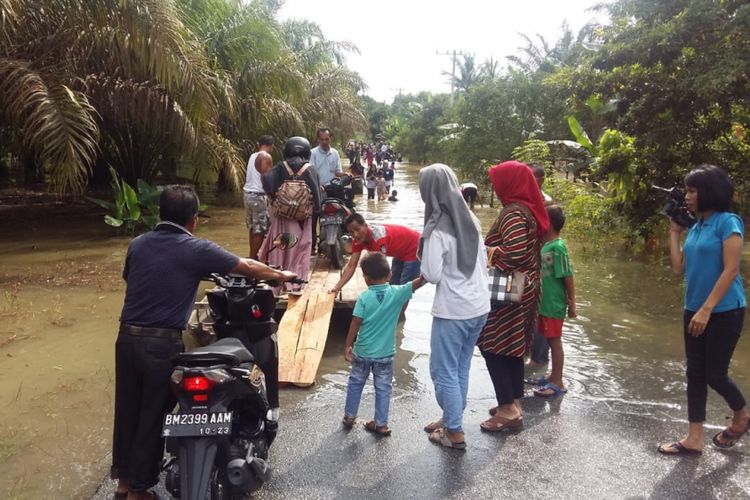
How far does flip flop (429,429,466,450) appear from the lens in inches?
158

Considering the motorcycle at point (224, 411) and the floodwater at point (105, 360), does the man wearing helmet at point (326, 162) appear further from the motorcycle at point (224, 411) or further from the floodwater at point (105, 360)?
the motorcycle at point (224, 411)

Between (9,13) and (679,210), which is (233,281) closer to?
(679,210)

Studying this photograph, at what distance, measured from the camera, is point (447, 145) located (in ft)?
82.9

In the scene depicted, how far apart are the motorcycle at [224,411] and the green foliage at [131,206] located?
871 centimetres

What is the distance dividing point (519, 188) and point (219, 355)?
7.08 ft

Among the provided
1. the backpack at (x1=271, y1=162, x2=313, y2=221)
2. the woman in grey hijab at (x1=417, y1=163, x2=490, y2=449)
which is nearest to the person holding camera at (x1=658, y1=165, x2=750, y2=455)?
the woman in grey hijab at (x1=417, y1=163, x2=490, y2=449)

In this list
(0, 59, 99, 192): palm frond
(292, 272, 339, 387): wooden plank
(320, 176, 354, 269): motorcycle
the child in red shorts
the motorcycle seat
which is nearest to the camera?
the motorcycle seat

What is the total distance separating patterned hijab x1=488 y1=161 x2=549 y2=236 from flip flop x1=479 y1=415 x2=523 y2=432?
50.4 inches

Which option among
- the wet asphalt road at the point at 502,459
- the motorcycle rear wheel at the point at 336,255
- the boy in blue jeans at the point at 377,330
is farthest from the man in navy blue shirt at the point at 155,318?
the motorcycle rear wheel at the point at 336,255

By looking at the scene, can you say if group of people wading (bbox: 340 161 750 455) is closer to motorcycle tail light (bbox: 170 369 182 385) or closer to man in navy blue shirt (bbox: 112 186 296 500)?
man in navy blue shirt (bbox: 112 186 296 500)

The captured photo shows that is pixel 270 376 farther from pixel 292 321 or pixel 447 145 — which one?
pixel 447 145

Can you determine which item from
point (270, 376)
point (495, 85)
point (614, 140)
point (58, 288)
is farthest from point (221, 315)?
point (495, 85)

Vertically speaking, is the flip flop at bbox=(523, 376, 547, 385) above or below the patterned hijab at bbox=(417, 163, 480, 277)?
below

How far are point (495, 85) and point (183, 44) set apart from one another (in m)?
13.3
